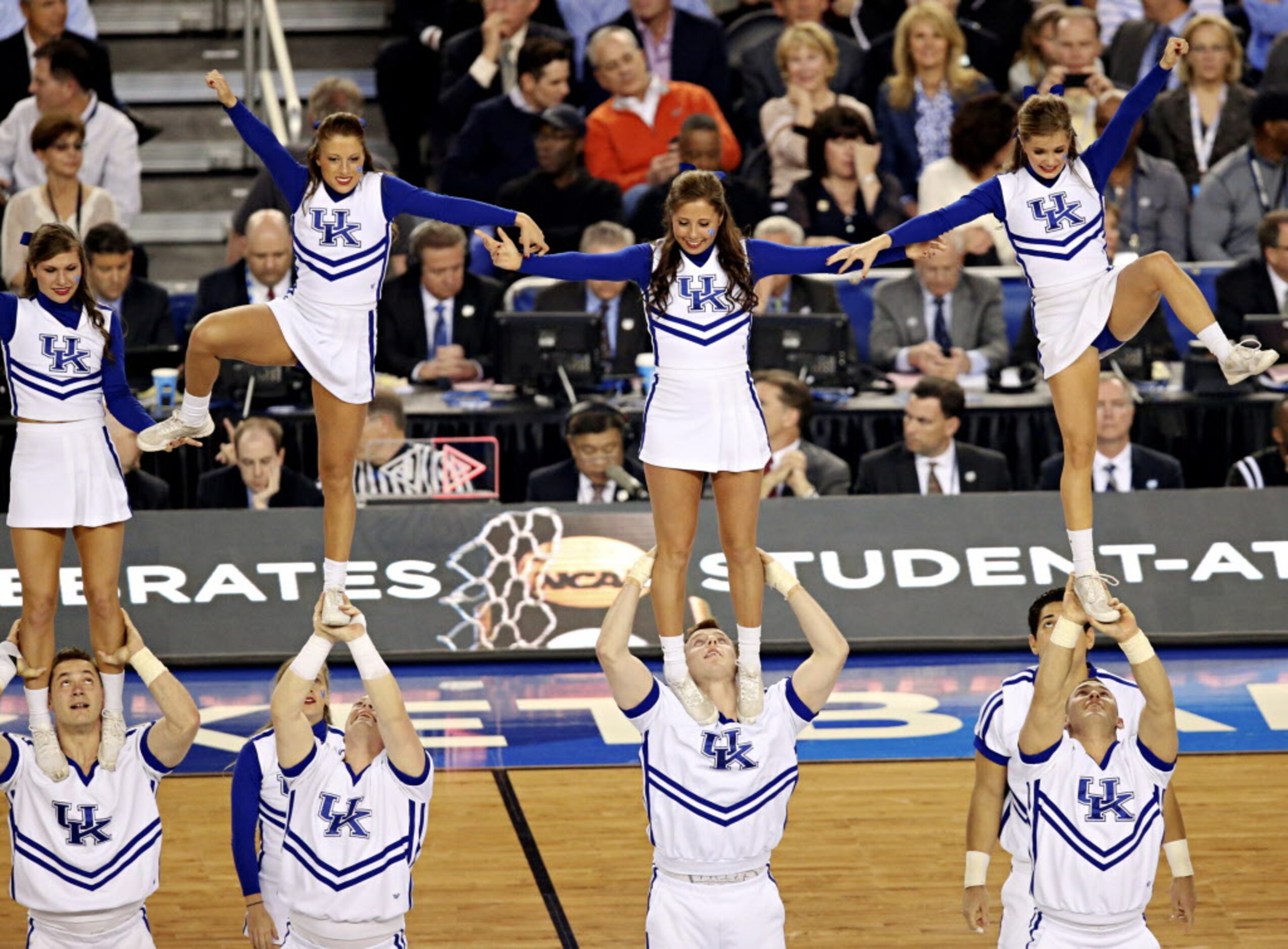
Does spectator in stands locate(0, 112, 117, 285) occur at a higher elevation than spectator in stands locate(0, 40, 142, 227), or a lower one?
lower

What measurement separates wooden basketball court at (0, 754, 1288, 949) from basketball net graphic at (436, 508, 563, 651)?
1.47 meters

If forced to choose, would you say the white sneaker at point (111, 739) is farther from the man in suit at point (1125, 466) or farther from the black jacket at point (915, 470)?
the man in suit at point (1125, 466)

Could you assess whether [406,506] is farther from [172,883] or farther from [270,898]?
[270,898]

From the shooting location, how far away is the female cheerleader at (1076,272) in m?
7.34

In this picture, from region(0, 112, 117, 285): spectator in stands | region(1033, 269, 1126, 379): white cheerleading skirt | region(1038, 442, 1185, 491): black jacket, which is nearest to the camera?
region(1033, 269, 1126, 379): white cheerleading skirt

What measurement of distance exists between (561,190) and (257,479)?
3.06m

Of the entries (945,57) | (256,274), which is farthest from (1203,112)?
(256,274)

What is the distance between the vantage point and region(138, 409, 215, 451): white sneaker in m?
7.59

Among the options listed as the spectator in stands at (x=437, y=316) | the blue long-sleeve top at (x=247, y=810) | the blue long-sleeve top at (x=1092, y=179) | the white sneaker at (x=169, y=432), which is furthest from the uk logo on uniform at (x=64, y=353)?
the spectator in stands at (x=437, y=316)

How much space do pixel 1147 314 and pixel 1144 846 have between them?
186 centimetres

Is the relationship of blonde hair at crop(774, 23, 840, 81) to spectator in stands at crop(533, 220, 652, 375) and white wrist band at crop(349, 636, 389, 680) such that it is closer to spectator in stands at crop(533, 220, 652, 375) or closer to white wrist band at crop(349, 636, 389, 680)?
spectator in stands at crop(533, 220, 652, 375)

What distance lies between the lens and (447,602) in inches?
452

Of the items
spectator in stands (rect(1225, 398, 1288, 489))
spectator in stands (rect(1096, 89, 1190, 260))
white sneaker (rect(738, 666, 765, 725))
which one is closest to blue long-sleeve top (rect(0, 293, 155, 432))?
white sneaker (rect(738, 666, 765, 725))

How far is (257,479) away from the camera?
37.9ft
